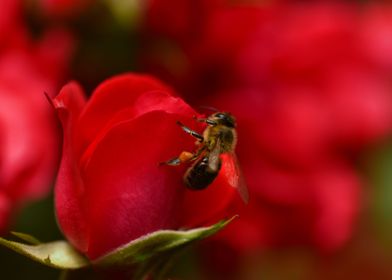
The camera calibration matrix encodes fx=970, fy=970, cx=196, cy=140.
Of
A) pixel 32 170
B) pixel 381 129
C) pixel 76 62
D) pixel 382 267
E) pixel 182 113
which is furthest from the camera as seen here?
pixel 382 267

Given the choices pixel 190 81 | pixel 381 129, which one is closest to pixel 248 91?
pixel 190 81

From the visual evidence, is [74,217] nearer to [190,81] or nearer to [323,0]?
[190,81]

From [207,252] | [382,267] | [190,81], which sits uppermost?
[190,81]

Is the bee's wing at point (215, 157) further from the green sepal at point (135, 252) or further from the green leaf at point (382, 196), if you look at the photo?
the green leaf at point (382, 196)

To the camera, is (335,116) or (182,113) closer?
(182,113)

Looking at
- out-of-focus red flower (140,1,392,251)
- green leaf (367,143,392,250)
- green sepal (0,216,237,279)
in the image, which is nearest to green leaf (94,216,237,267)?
green sepal (0,216,237,279)

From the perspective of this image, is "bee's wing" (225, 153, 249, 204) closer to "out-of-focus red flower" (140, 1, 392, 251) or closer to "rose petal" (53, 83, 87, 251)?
"rose petal" (53, 83, 87, 251)
